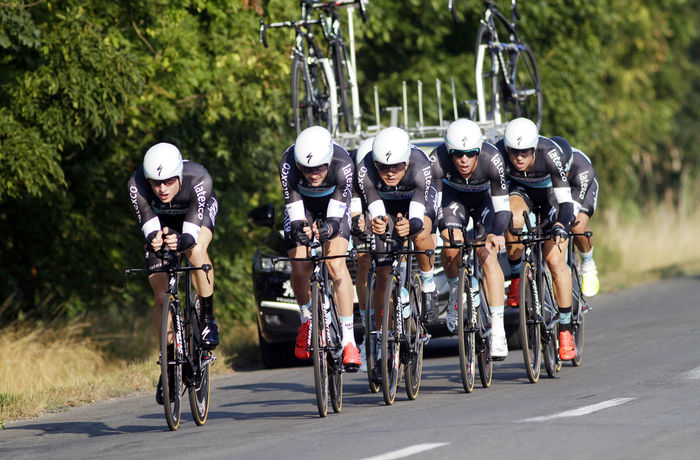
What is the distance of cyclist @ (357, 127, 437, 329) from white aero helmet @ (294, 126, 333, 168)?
0.53 meters

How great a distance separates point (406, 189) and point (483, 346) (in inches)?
58.2

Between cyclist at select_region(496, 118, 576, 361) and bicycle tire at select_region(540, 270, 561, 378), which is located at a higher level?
cyclist at select_region(496, 118, 576, 361)

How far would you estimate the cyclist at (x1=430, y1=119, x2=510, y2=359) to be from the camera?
10938 millimetres

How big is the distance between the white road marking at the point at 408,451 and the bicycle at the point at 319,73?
8.33 meters

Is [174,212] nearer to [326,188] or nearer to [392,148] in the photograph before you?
[326,188]

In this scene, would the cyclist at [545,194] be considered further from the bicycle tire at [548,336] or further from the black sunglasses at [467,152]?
the black sunglasses at [467,152]

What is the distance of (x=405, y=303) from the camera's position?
10375 mm

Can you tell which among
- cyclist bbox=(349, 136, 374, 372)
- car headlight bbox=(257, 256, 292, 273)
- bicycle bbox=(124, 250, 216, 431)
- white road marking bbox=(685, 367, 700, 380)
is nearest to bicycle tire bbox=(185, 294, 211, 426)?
bicycle bbox=(124, 250, 216, 431)

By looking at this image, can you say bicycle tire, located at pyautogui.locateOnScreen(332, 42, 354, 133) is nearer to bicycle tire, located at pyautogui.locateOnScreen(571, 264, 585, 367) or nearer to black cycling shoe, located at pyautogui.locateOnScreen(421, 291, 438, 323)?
bicycle tire, located at pyautogui.locateOnScreen(571, 264, 585, 367)

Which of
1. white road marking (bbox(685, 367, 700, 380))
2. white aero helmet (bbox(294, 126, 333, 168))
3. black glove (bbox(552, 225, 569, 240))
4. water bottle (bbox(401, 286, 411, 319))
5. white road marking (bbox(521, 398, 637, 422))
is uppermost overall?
white aero helmet (bbox(294, 126, 333, 168))

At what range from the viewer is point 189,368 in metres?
9.58

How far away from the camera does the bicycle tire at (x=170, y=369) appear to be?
30.0ft

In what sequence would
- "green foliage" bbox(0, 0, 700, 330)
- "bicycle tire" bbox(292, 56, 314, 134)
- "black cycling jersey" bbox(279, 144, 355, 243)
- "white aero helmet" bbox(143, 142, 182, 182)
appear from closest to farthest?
"white aero helmet" bbox(143, 142, 182, 182), "black cycling jersey" bbox(279, 144, 355, 243), "green foliage" bbox(0, 0, 700, 330), "bicycle tire" bbox(292, 56, 314, 134)

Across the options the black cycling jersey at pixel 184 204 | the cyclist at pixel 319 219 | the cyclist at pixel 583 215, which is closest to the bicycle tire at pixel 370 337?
the cyclist at pixel 319 219
